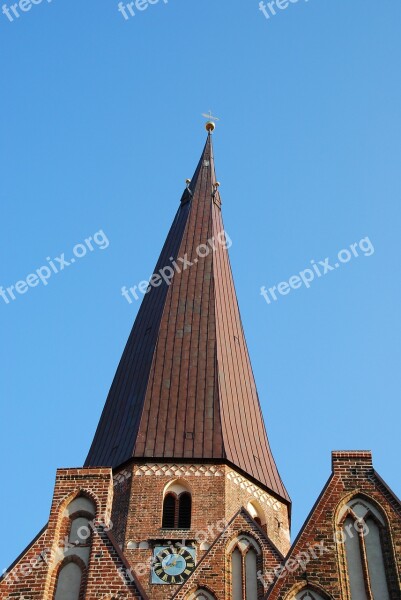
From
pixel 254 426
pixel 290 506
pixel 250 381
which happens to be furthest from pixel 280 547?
pixel 250 381

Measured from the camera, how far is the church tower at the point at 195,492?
13648mm

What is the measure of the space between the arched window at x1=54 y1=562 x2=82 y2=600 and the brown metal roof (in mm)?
8930

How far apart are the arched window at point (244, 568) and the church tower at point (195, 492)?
23 mm

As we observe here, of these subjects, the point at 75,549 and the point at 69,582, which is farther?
the point at 75,549

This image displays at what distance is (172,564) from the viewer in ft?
67.8

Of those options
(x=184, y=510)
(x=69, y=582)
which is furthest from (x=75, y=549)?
(x=184, y=510)

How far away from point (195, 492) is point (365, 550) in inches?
354

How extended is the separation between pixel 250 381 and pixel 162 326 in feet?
9.56

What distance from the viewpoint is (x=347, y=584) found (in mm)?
13266

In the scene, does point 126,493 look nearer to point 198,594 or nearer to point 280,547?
point 280,547

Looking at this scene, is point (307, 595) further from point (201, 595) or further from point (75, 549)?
point (75, 549)

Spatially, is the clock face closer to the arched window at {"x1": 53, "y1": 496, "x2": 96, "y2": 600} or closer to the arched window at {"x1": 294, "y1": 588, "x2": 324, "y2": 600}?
the arched window at {"x1": 53, "y1": 496, "x2": 96, "y2": 600}

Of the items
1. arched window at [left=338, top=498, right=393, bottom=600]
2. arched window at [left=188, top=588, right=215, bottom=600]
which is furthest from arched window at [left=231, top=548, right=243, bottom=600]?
arched window at [left=338, top=498, right=393, bottom=600]

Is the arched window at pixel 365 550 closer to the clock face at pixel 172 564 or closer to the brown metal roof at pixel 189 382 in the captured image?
the clock face at pixel 172 564
